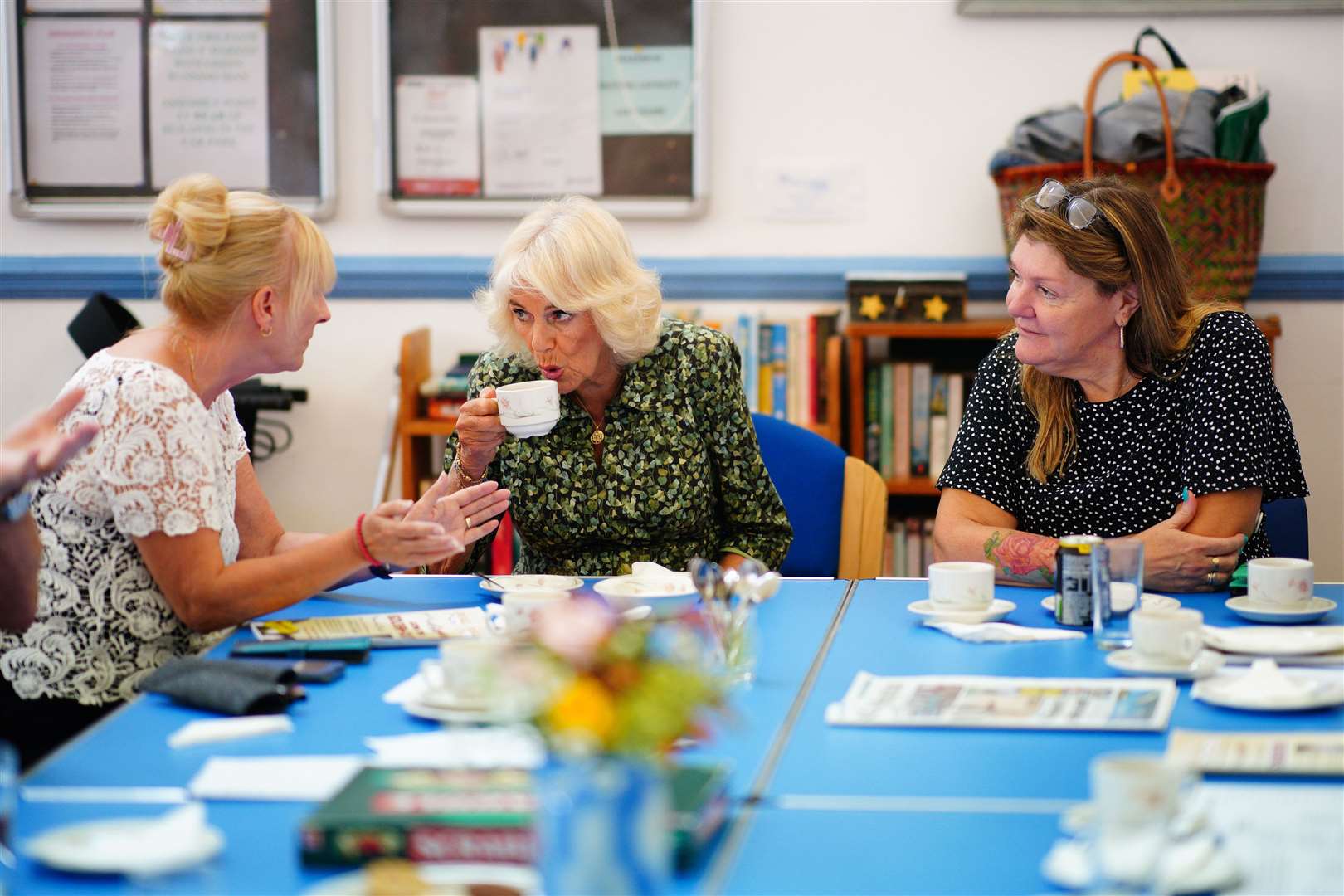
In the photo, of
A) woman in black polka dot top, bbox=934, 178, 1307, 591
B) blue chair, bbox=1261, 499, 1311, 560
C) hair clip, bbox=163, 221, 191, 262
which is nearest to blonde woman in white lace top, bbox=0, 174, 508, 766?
hair clip, bbox=163, 221, 191, 262

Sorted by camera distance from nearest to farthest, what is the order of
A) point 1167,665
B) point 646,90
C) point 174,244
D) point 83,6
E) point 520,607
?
point 1167,665 < point 520,607 < point 174,244 < point 646,90 < point 83,6

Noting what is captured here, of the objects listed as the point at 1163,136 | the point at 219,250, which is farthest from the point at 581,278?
the point at 1163,136

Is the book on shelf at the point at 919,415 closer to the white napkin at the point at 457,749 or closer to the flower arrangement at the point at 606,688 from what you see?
the white napkin at the point at 457,749

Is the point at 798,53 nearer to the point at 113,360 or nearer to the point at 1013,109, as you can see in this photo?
the point at 1013,109

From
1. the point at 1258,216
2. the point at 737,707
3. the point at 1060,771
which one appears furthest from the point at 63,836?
the point at 1258,216

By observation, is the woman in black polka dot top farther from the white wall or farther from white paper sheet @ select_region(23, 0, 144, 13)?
white paper sheet @ select_region(23, 0, 144, 13)

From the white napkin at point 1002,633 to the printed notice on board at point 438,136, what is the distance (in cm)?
228

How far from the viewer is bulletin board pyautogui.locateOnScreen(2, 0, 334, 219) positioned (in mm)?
3727

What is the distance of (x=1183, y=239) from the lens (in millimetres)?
3156

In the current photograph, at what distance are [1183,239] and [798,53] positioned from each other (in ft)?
3.49

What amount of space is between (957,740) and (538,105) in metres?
2.62

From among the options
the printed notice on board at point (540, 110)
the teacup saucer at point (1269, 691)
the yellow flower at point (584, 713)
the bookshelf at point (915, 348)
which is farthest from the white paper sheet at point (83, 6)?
the yellow flower at point (584, 713)

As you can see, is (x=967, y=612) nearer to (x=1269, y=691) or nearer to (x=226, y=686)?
(x=1269, y=691)

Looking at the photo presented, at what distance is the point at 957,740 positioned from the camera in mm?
1392
